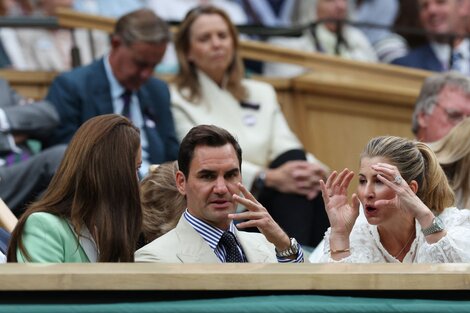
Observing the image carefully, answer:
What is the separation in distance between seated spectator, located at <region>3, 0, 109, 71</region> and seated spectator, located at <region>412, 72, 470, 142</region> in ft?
8.70

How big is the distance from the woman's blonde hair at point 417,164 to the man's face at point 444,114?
213 centimetres

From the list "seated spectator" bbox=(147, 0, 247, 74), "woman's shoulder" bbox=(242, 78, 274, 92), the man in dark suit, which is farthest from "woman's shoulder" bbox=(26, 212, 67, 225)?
"seated spectator" bbox=(147, 0, 247, 74)

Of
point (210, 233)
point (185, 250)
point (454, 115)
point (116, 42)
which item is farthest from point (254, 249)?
point (116, 42)

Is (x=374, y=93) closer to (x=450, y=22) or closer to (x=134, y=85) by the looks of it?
(x=450, y=22)

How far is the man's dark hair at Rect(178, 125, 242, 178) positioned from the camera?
551 centimetres

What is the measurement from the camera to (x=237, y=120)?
880 cm

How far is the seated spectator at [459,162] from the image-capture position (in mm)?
6746

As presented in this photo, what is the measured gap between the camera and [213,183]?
17.9ft

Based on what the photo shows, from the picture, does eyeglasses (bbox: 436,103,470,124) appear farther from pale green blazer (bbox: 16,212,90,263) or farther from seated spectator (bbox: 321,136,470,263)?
pale green blazer (bbox: 16,212,90,263)

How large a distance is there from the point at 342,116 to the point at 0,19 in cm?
241

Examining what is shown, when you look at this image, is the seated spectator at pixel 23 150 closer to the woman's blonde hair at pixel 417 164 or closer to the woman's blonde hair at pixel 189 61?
the woman's blonde hair at pixel 189 61

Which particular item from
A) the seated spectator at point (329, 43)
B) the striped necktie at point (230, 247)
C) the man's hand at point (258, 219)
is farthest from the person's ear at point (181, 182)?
the seated spectator at point (329, 43)

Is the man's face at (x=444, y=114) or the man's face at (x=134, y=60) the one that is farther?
the man's face at (x=134, y=60)

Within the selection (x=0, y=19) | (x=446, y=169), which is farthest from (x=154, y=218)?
Answer: (x=0, y=19)
